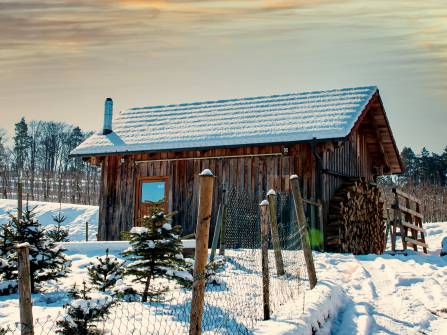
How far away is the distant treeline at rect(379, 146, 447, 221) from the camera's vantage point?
49.6 m

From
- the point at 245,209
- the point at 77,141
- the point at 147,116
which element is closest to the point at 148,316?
the point at 245,209

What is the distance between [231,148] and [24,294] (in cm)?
1218

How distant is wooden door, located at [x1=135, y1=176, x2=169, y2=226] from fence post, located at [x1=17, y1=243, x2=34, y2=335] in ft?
41.3

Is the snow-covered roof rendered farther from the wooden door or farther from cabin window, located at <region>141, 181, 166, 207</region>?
cabin window, located at <region>141, 181, 166, 207</region>

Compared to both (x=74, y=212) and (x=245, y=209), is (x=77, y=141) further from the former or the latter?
(x=245, y=209)

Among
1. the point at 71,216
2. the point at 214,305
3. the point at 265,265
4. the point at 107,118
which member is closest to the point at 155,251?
the point at 214,305

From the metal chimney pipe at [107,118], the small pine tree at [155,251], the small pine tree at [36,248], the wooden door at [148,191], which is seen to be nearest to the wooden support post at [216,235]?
the small pine tree at [155,251]

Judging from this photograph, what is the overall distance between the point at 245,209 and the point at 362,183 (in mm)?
5944

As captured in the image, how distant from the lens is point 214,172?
53.1 ft

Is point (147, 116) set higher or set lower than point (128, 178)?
higher

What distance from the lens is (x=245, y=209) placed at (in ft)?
44.2

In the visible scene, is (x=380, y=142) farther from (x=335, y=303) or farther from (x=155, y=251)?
(x=155, y=251)

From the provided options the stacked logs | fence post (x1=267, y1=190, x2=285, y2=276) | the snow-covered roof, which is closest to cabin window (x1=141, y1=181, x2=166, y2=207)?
the snow-covered roof

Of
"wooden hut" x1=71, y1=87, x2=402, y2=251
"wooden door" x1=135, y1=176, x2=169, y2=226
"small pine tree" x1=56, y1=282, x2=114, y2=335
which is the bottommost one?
"small pine tree" x1=56, y1=282, x2=114, y2=335
